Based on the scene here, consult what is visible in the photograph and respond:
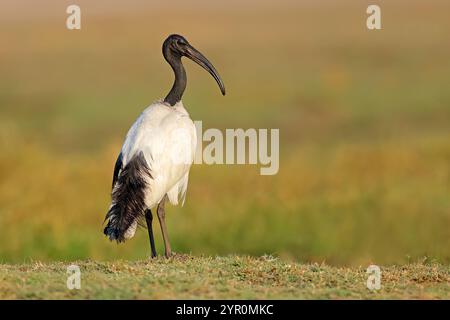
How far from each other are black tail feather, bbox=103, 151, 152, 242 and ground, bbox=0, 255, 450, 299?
1.78 ft

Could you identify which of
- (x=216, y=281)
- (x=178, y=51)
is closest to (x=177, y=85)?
(x=178, y=51)

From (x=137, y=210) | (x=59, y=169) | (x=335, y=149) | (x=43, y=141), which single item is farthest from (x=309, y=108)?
(x=137, y=210)

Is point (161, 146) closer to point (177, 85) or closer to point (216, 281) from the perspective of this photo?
point (177, 85)

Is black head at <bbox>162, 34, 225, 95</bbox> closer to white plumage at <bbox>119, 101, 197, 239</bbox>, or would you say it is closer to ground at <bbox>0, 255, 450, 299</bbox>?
white plumage at <bbox>119, 101, 197, 239</bbox>

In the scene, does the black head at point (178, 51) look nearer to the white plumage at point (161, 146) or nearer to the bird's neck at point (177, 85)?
the bird's neck at point (177, 85)

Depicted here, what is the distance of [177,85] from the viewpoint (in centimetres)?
1096

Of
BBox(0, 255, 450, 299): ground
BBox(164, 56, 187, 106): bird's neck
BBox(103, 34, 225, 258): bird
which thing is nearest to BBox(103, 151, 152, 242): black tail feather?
BBox(103, 34, 225, 258): bird

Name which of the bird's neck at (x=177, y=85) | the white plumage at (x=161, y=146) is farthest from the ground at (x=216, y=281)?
the bird's neck at (x=177, y=85)

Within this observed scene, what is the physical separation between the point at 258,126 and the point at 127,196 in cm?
1458

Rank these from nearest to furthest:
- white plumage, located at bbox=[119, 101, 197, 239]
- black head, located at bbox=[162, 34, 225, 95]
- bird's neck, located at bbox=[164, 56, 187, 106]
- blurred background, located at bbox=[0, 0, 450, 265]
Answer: white plumage, located at bbox=[119, 101, 197, 239], bird's neck, located at bbox=[164, 56, 187, 106], black head, located at bbox=[162, 34, 225, 95], blurred background, located at bbox=[0, 0, 450, 265]

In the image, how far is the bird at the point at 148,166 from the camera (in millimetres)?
10031

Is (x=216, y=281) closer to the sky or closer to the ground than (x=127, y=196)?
closer to the ground

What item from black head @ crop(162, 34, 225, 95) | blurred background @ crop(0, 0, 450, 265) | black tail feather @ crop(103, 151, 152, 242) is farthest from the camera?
blurred background @ crop(0, 0, 450, 265)

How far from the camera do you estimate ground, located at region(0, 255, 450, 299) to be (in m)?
7.91
